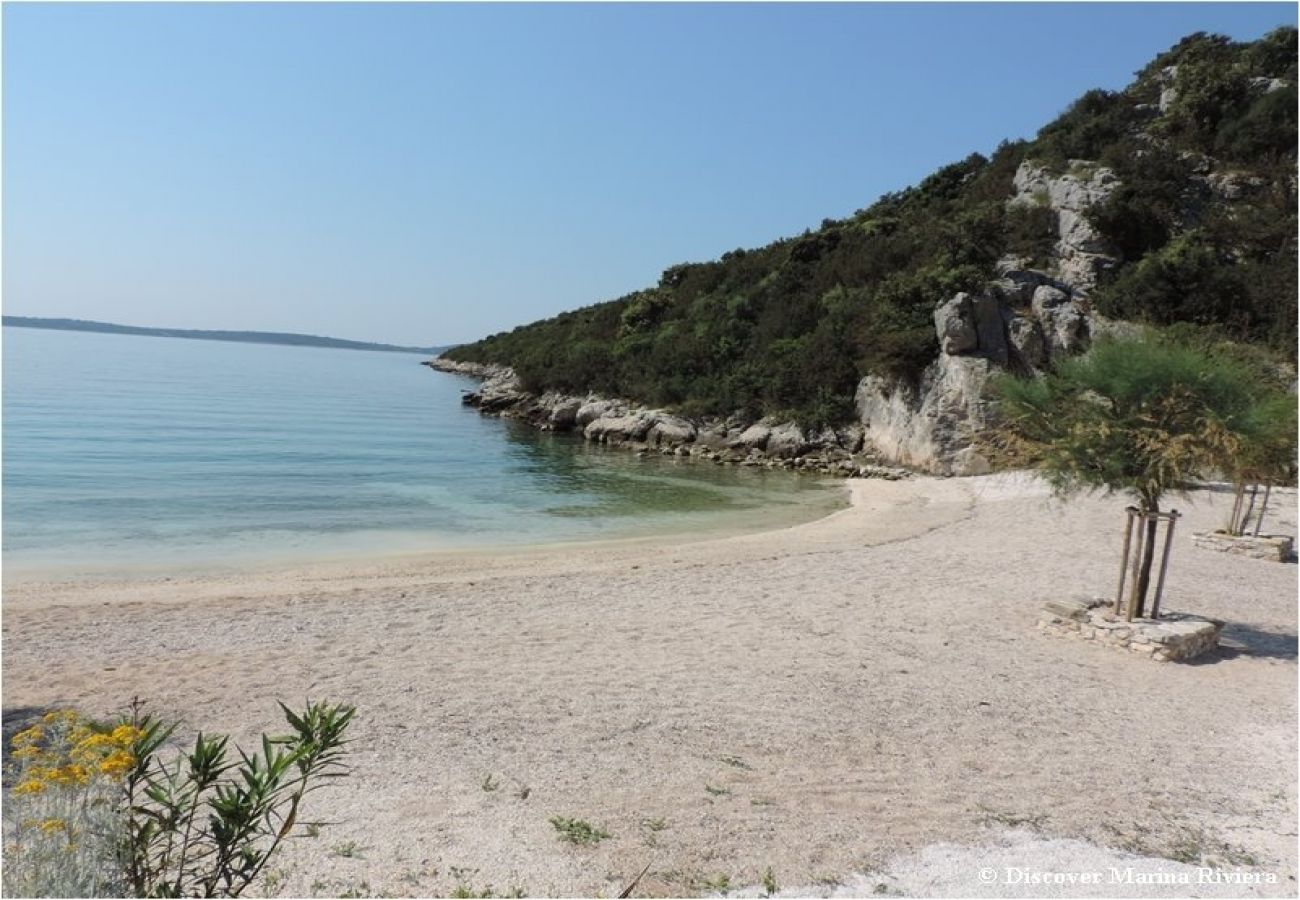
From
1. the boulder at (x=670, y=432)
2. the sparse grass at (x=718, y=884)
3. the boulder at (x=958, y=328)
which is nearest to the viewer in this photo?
Result: the sparse grass at (x=718, y=884)

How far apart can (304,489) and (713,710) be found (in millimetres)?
20767

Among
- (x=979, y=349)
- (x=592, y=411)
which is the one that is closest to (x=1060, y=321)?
(x=979, y=349)

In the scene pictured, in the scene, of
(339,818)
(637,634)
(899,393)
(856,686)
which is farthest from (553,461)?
(339,818)

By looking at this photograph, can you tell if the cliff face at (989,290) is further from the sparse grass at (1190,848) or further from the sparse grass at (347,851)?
the sparse grass at (347,851)

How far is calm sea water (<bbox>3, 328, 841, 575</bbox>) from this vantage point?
17797 mm

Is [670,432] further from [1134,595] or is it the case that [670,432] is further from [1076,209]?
[1134,595]

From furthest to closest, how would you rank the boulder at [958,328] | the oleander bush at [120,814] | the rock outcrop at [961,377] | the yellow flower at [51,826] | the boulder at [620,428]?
the boulder at [620,428] < the boulder at [958,328] < the rock outcrop at [961,377] < the oleander bush at [120,814] < the yellow flower at [51,826]

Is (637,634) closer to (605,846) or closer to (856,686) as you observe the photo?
(856,686)

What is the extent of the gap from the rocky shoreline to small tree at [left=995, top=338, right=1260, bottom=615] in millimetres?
20446

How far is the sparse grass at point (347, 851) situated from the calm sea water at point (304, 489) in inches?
486

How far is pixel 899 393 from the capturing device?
34344 millimetres

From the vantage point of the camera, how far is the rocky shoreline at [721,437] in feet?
114

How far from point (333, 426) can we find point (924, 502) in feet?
106

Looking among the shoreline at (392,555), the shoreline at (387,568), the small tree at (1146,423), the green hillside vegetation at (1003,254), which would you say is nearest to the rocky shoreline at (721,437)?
the green hillside vegetation at (1003,254)
